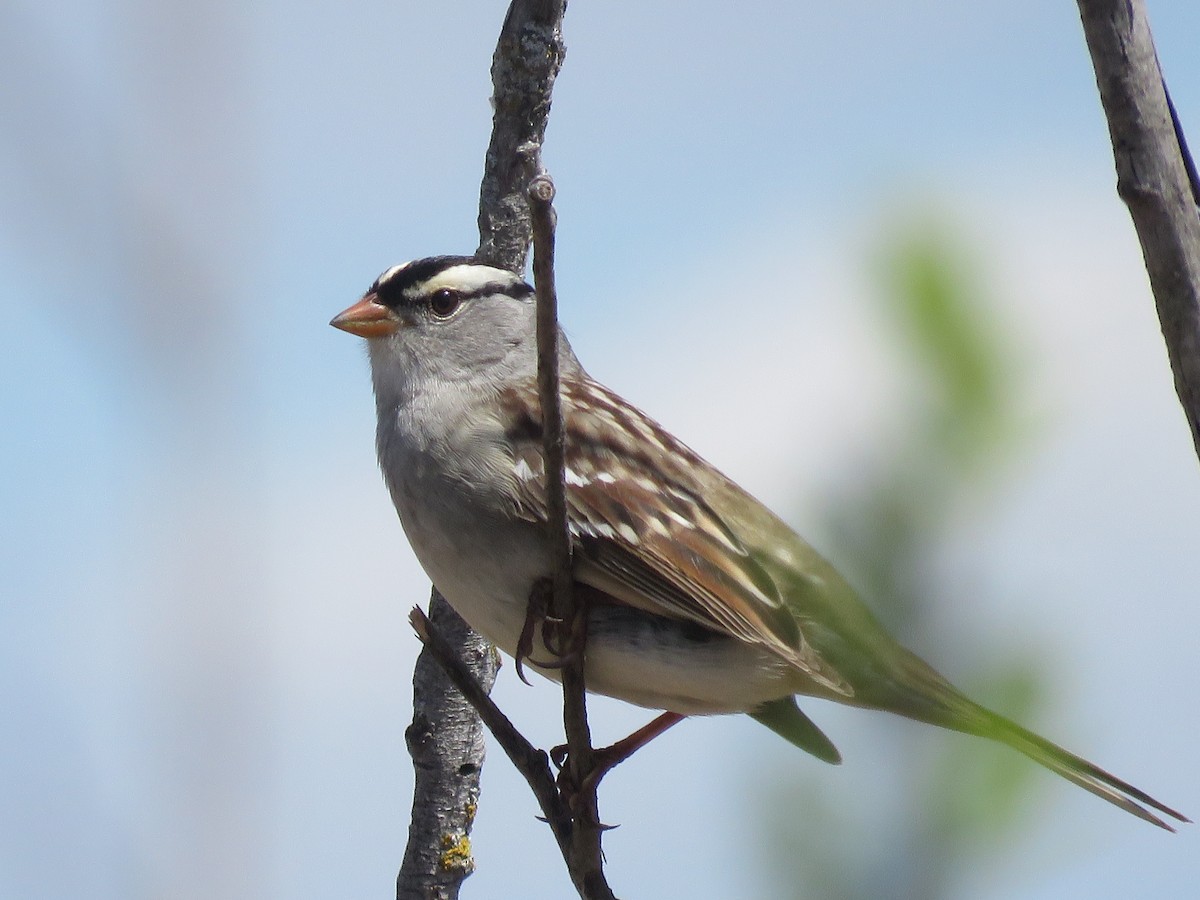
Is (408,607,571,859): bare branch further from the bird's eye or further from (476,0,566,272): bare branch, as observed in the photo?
the bird's eye

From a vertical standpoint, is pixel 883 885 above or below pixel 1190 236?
below

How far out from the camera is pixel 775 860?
1298 mm

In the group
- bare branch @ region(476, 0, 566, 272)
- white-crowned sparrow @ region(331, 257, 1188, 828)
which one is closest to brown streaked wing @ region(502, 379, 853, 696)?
white-crowned sparrow @ region(331, 257, 1188, 828)

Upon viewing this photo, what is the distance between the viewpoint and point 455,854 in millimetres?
3805

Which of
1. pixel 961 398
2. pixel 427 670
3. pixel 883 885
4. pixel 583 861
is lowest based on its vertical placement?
pixel 583 861

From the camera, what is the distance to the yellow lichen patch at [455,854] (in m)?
3.80

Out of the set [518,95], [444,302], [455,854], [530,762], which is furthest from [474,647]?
[518,95]

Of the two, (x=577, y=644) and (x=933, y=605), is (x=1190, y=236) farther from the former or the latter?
(x=577, y=644)

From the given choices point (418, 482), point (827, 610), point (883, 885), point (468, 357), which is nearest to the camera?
point (883, 885)

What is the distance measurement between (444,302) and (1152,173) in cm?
302

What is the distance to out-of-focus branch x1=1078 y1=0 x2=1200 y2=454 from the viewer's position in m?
1.86

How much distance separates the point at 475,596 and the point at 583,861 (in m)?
0.70

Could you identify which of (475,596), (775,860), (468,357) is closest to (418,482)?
(475,596)

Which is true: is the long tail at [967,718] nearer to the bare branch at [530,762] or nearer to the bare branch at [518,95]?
the bare branch at [530,762]
